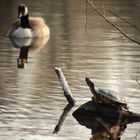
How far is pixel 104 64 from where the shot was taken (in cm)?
2044

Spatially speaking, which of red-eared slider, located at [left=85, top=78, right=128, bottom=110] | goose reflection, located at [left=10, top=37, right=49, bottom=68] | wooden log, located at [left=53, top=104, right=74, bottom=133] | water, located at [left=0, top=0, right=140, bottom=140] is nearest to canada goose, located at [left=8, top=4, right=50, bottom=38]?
goose reflection, located at [left=10, top=37, right=49, bottom=68]

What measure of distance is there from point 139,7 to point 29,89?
89.8 feet

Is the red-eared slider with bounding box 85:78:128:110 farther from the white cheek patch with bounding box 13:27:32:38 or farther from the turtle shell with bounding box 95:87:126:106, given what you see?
the white cheek patch with bounding box 13:27:32:38

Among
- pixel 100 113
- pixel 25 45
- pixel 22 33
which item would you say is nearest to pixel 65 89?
pixel 100 113

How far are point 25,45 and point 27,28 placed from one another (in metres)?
3.57

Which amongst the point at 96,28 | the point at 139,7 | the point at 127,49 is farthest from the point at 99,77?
the point at 139,7

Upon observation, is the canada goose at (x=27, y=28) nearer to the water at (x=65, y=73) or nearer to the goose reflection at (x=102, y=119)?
the water at (x=65, y=73)

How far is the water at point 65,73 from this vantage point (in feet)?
42.0

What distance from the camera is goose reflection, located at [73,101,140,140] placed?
41.4 ft

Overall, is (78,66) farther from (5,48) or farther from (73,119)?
(73,119)

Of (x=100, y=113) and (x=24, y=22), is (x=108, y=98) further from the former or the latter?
(x=24, y=22)

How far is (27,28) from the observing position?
29578mm

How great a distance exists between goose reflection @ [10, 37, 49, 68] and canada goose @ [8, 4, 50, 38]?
11.5 inches

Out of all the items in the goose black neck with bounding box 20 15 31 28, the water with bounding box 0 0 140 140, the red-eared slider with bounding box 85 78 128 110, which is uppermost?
the red-eared slider with bounding box 85 78 128 110
